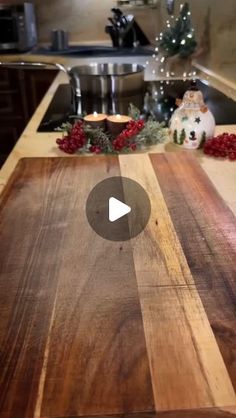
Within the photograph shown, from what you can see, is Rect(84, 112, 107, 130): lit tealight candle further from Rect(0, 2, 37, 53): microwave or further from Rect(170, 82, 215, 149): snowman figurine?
Rect(0, 2, 37, 53): microwave

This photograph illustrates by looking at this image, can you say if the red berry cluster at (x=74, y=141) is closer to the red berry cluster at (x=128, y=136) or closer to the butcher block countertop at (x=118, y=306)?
the red berry cluster at (x=128, y=136)

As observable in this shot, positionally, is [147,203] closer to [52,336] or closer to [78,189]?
[78,189]

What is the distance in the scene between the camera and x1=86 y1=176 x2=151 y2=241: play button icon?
1.94ft

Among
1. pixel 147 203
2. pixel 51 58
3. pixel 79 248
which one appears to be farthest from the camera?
pixel 51 58

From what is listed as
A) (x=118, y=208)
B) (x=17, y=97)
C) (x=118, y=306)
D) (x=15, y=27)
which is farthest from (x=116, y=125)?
(x=15, y=27)

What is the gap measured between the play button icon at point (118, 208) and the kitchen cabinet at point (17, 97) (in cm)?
174

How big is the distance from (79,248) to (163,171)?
1.05ft

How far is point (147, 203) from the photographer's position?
26.4 inches

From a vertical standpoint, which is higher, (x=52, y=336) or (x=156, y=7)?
(x=156, y=7)

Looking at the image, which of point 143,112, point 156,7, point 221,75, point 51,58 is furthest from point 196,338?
point 156,7

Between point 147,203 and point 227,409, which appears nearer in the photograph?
point 227,409

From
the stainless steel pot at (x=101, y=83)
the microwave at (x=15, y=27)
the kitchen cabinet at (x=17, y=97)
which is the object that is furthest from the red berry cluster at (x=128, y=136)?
the microwave at (x=15, y=27)

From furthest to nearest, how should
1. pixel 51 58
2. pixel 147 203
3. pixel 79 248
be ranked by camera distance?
pixel 51 58, pixel 147 203, pixel 79 248

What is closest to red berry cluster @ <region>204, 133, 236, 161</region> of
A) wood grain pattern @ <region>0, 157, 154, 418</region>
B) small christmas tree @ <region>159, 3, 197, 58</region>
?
wood grain pattern @ <region>0, 157, 154, 418</region>
